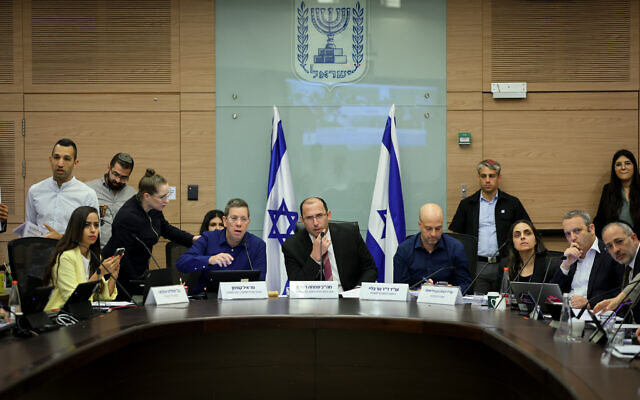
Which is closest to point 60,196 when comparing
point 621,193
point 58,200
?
point 58,200

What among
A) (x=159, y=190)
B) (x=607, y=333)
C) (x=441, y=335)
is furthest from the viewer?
(x=159, y=190)

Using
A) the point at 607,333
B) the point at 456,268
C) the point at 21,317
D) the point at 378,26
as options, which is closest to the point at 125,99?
the point at 378,26

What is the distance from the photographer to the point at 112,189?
5230 millimetres

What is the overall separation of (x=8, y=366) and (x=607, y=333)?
6.38ft

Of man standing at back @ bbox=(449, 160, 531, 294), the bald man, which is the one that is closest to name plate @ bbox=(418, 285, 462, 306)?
the bald man

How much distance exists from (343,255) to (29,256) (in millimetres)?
1891

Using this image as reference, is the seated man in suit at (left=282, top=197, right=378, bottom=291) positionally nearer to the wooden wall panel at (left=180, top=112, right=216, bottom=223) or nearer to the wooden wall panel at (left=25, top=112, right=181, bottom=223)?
the wooden wall panel at (left=180, top=112, right=216, bottom=223)

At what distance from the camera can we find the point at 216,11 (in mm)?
5934

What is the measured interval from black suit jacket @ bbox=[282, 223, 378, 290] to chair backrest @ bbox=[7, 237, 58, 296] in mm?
1444

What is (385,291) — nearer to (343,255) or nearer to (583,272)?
(343,255)

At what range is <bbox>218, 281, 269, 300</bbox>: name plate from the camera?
11.5 feet

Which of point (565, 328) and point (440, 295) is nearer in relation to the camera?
point (565, 328)

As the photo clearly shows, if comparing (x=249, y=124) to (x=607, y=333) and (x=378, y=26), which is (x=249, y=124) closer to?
(x=378, y=26)

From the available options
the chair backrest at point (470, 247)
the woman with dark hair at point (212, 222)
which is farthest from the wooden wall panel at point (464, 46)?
the woman with dark hair at point (212, 222)
